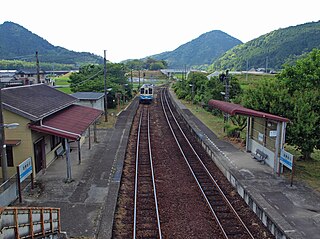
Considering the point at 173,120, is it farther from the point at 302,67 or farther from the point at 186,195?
the point at 186,195

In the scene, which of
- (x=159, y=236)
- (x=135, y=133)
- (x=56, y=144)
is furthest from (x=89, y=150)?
(x=159, y=236)

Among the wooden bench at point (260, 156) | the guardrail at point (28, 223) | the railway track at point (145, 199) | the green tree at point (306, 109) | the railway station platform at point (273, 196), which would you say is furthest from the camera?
the wooden bench at point (260, 156)

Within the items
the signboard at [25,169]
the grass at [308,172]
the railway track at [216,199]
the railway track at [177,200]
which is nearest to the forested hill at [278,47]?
the grass at [308,172]

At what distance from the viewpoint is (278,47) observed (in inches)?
4309

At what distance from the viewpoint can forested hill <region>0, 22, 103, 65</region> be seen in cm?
11762

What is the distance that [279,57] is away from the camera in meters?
102

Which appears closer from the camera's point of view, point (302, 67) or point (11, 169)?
point (11, 169)

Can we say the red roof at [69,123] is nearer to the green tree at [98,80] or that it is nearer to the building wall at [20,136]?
the building wall at [20,136]

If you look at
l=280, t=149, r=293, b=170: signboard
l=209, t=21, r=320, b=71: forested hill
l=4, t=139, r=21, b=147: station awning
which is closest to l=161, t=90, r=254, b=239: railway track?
l=280, t=149, r=293, b=170: signboard

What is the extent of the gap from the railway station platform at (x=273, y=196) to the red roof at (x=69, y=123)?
20.1 ft

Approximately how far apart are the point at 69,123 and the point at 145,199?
5.01 metres

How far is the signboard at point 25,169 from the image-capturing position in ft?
31.8

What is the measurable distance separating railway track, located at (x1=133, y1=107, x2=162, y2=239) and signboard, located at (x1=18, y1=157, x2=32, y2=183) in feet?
11.9

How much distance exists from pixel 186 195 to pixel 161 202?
106 centimetres
